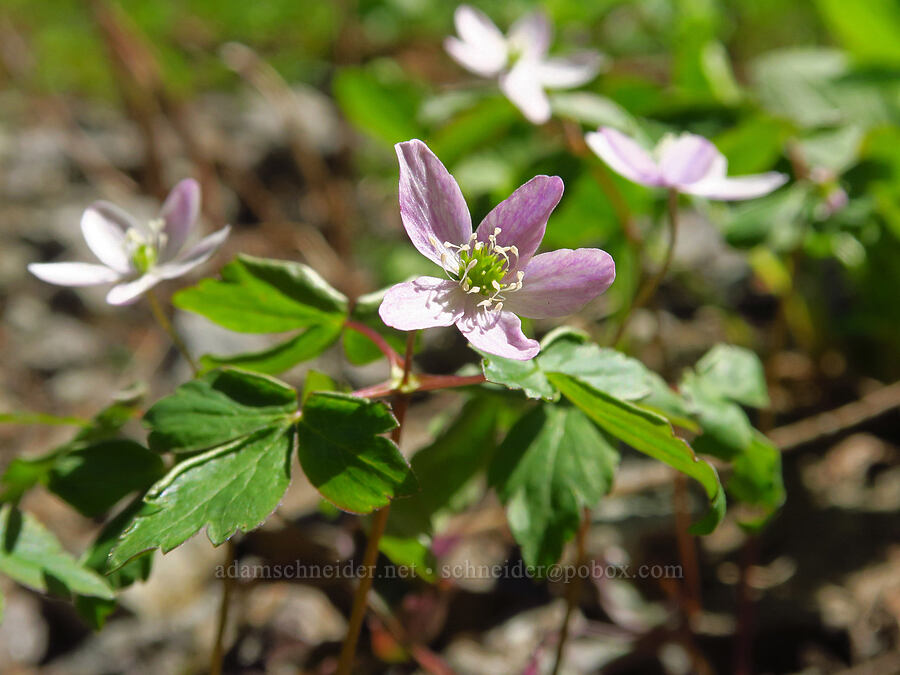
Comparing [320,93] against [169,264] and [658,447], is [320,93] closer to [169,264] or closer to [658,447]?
[169,264]

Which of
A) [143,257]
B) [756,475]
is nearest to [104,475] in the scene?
[143,257]

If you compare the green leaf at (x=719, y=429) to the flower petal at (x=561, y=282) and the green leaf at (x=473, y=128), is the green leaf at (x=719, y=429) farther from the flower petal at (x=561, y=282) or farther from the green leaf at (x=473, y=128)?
the green leaf at (x=473, y=128)

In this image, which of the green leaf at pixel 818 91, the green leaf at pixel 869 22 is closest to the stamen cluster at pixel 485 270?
the green leaf at pixel 818 91

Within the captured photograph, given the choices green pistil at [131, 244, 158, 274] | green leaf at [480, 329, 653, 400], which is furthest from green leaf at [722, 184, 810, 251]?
green pistil at [131, 244, 158, 274]

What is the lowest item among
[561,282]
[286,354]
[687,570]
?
[687,570]

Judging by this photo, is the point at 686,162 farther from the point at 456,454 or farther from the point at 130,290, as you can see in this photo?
the point at 130,290
